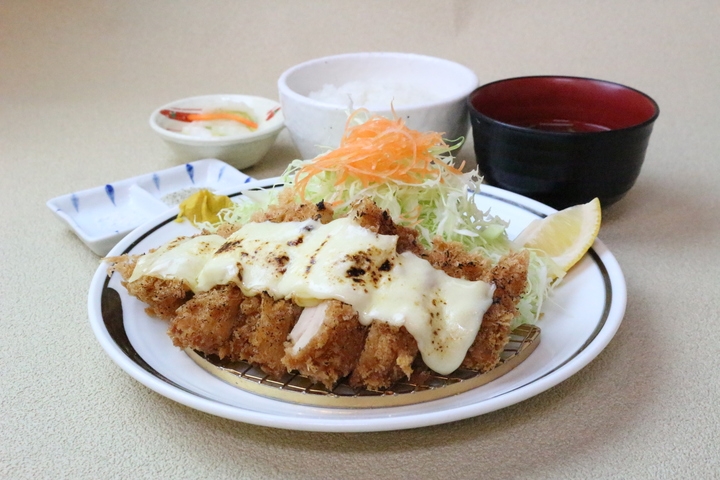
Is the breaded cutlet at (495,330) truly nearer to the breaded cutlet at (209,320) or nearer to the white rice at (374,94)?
the breaded cutlet at (209,320)

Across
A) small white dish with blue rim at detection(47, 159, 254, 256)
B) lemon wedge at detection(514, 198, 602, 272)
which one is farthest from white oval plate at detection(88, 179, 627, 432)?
small white dish with blue rim at detection(47, 159, 254, 256)

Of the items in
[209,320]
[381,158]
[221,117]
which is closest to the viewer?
[209,320]

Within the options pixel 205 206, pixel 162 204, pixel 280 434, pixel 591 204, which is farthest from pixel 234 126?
pixel 280 434

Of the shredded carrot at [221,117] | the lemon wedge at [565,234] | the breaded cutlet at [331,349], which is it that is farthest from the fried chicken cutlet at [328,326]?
the shredded carrot at [221,117]

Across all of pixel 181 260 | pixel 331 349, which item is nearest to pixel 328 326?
pixel 331 349

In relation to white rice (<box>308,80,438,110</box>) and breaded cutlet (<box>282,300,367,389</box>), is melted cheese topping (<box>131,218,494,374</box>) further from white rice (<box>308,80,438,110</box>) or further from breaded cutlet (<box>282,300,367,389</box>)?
white rice (<box>308,80,438,110</box>)

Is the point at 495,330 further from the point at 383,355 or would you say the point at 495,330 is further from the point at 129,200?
the point at 129,200
